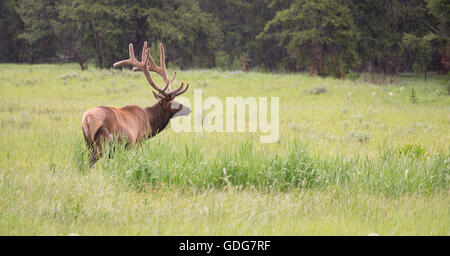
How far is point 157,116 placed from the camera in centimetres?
775

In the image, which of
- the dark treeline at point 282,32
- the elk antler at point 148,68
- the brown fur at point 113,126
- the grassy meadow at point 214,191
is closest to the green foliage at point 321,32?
the dark treeline at point 282,32

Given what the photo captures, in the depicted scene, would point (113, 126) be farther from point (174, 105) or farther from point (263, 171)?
point (263, 171)

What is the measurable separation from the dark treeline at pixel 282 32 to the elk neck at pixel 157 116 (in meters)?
25.8

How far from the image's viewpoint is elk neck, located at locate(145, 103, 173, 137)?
7.67 meters

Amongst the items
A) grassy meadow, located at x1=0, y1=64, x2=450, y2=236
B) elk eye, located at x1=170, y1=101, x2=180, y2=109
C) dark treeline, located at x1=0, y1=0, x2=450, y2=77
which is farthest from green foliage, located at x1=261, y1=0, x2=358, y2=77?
grassy meadow, located at x1=0, y1=64, x2=450, y2=236

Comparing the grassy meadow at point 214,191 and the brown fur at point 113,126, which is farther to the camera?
the brown fur at point 113,126

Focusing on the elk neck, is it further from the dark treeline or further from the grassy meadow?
the dark treeline

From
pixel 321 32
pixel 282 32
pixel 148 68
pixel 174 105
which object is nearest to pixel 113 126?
pixel 174 105

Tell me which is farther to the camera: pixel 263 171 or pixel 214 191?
pixel 263 171

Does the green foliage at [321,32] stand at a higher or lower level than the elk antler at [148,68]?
higher

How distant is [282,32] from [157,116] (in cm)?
3506

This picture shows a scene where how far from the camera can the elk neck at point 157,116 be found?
767cm

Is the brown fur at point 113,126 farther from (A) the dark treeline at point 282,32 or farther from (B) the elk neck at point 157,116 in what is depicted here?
(A) the dark treeline at point 282,32
